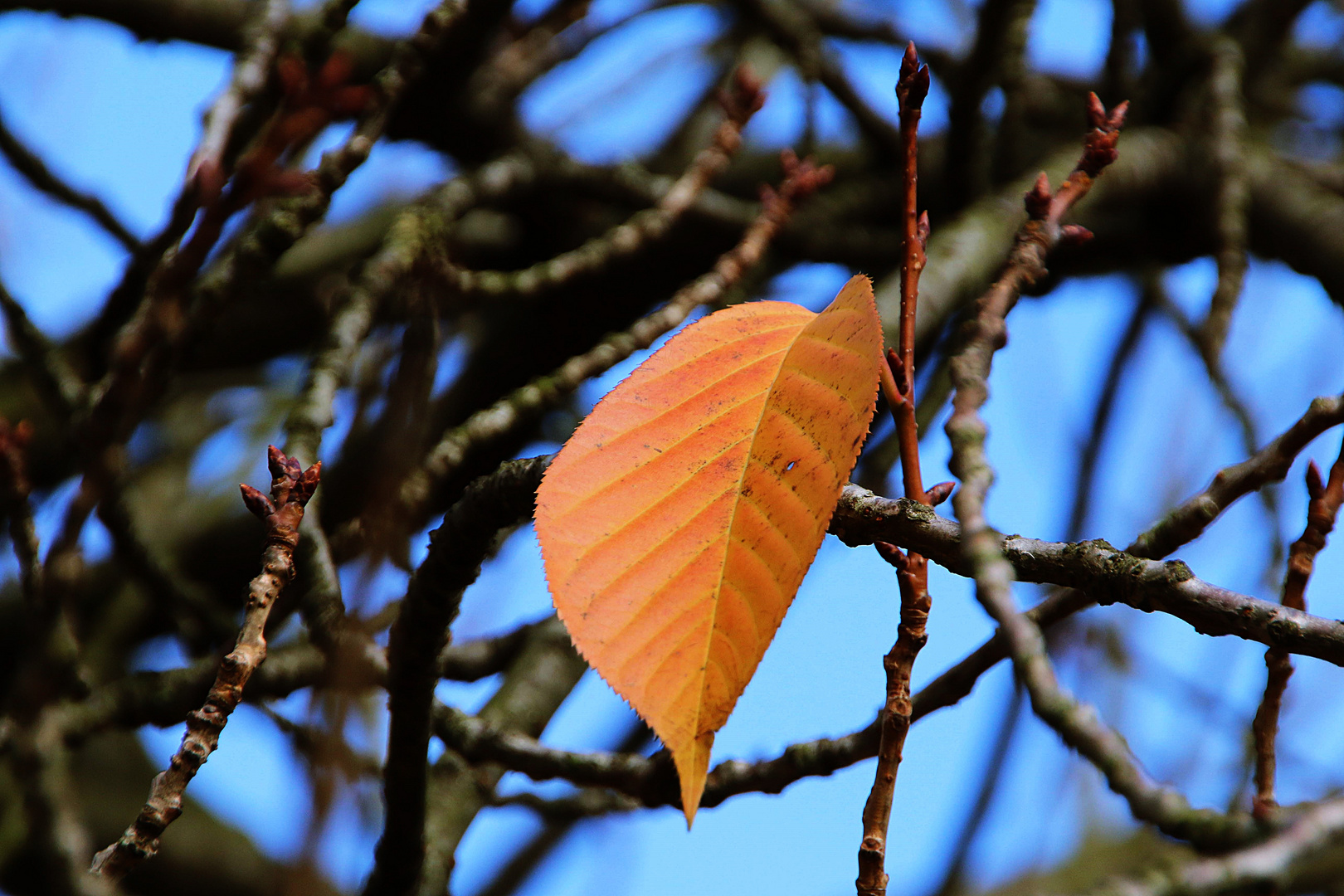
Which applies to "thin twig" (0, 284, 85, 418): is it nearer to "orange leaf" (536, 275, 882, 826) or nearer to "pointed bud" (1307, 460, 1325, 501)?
"orange leaf" (536, 275, 882, 826)

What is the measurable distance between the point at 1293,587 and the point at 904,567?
27cm

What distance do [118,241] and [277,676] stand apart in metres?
0.59

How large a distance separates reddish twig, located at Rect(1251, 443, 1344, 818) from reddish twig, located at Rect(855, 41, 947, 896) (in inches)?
8.8

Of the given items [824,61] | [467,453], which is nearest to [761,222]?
[467,453]

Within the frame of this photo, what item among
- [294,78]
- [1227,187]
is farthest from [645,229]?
[1227,187]

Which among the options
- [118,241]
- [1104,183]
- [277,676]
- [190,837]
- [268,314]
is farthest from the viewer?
[268,314]

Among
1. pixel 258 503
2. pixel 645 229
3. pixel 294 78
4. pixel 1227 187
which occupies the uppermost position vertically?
pixel 1227 187

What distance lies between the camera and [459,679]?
1189 millimetres

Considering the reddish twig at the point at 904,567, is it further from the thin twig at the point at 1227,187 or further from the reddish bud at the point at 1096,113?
the thin twig at the point at 1227,187

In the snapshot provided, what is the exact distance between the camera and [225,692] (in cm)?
46

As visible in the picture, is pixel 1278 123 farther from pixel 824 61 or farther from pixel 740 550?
pixel 740 550

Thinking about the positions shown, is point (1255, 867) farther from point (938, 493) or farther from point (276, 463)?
point (276, 463)

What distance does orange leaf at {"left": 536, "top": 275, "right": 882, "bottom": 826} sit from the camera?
0.40 m

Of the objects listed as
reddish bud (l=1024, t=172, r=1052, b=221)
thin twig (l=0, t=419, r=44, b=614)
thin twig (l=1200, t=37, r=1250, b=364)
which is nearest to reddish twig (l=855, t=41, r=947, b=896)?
reddish bud (l=1024, t=172, r=1052, b=221)
